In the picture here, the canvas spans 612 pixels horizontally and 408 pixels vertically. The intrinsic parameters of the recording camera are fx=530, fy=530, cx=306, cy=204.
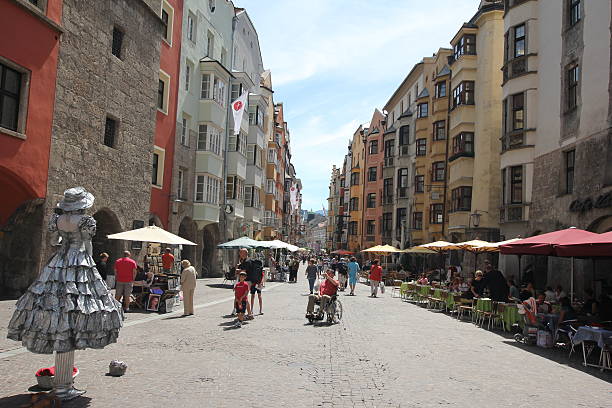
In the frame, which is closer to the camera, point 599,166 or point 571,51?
point 599,166

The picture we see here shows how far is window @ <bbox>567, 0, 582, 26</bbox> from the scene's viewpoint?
20.6m

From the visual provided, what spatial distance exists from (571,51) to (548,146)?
393cm

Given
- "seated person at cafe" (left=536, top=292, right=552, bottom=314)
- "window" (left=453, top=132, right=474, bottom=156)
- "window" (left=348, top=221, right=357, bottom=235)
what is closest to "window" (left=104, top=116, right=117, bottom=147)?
"seated person at cafe" (left=536, top=292, right=552, bottom=314)

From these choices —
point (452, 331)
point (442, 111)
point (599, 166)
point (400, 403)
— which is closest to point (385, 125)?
point (442, 111)

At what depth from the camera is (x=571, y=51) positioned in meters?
20.7

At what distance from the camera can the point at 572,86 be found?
20.8 m

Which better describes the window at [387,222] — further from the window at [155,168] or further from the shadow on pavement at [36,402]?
the shadow on pavement at [36,402]

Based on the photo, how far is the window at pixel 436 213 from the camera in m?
40.2

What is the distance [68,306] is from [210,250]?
29.7 m

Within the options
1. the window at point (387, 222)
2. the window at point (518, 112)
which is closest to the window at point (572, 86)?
the window at point (518, 112)

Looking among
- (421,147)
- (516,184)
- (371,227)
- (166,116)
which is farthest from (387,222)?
(166,116)

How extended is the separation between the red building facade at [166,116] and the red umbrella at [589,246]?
19.0 m

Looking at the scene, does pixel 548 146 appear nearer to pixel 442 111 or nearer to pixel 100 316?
pixel 442 111

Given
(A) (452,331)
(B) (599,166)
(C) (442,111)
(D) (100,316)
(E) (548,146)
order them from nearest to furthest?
(D) (100,316)
(A) (452,331)
(B) (599,166)
(E) (548,146)
(C) (442,111)
